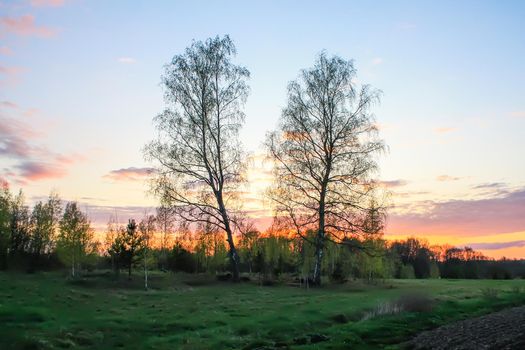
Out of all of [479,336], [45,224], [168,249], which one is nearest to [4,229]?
[45,224]

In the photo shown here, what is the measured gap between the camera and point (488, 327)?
17.3 metres

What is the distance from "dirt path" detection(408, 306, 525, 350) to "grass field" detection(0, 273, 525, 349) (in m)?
1.32

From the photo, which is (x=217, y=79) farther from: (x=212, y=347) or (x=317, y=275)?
(x=212, y=347)

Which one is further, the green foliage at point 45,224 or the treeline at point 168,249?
the green foliage at point 45,224

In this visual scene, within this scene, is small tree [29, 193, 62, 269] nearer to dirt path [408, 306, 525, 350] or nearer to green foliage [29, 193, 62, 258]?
green foliage [29, 193, 62, 258]

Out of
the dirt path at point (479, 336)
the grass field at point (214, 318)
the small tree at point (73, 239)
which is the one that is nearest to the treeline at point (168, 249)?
the small tree at point (73, 239)

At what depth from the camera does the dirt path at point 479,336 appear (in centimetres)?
1360

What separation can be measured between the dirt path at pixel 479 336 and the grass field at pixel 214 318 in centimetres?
132

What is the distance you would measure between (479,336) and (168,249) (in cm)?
6130

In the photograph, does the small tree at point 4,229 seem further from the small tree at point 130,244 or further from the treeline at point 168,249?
the small tree at point 130,244

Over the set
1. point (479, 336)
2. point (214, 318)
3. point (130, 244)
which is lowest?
point (214, 318)

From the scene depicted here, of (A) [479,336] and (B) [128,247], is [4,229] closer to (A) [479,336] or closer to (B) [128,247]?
(B) [128,247]

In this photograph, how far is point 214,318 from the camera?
23.8m

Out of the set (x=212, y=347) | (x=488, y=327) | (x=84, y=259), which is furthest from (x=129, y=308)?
(x=84, y=259)
